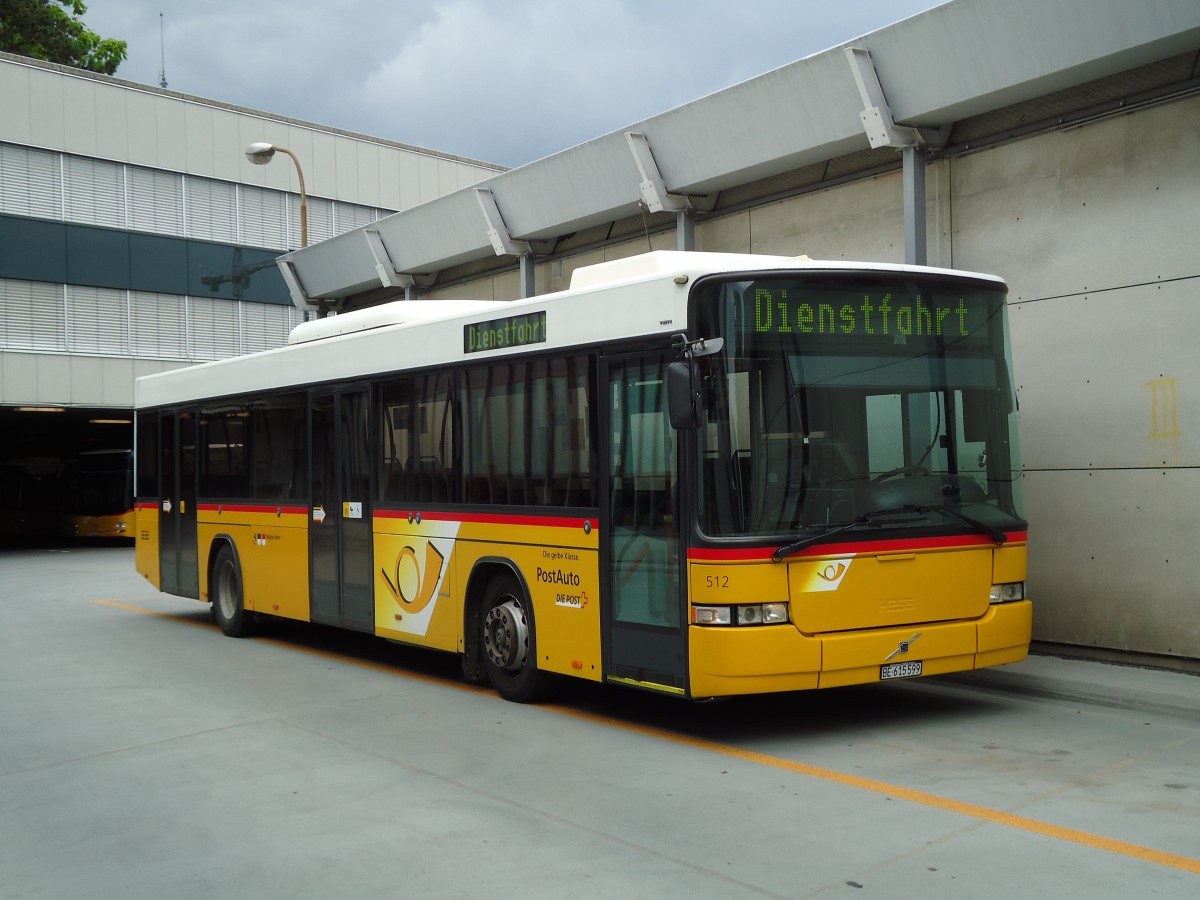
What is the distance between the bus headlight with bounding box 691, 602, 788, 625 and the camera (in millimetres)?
7754

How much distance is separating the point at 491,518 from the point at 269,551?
4.68m

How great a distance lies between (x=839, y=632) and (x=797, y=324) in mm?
1961

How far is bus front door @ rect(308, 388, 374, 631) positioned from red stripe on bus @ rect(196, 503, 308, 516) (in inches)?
13.7

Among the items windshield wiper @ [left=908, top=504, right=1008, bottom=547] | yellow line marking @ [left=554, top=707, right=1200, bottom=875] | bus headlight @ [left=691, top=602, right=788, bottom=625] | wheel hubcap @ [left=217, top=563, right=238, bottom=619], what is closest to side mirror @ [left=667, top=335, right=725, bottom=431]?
bus headlight @ [left=691, top=602, right=788, bottom=625]

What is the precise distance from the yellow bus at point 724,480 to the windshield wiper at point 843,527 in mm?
13

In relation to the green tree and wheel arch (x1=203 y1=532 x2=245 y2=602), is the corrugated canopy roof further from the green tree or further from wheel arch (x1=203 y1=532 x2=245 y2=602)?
the green tree

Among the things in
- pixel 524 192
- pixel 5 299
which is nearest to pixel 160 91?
pixel 5 299

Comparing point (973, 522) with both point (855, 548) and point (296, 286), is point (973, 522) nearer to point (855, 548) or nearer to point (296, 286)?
point (855, 548)

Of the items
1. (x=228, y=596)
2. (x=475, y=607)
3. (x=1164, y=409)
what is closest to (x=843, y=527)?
(x=475, y=607)

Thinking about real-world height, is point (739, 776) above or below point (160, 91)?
below

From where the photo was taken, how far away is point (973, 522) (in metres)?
8.39

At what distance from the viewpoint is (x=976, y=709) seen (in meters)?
9.12

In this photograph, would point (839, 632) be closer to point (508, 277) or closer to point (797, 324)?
point (797, 324)

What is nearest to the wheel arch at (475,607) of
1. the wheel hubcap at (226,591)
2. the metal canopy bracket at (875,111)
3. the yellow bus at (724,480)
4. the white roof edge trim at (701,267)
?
the yellow bus at (724,480)
